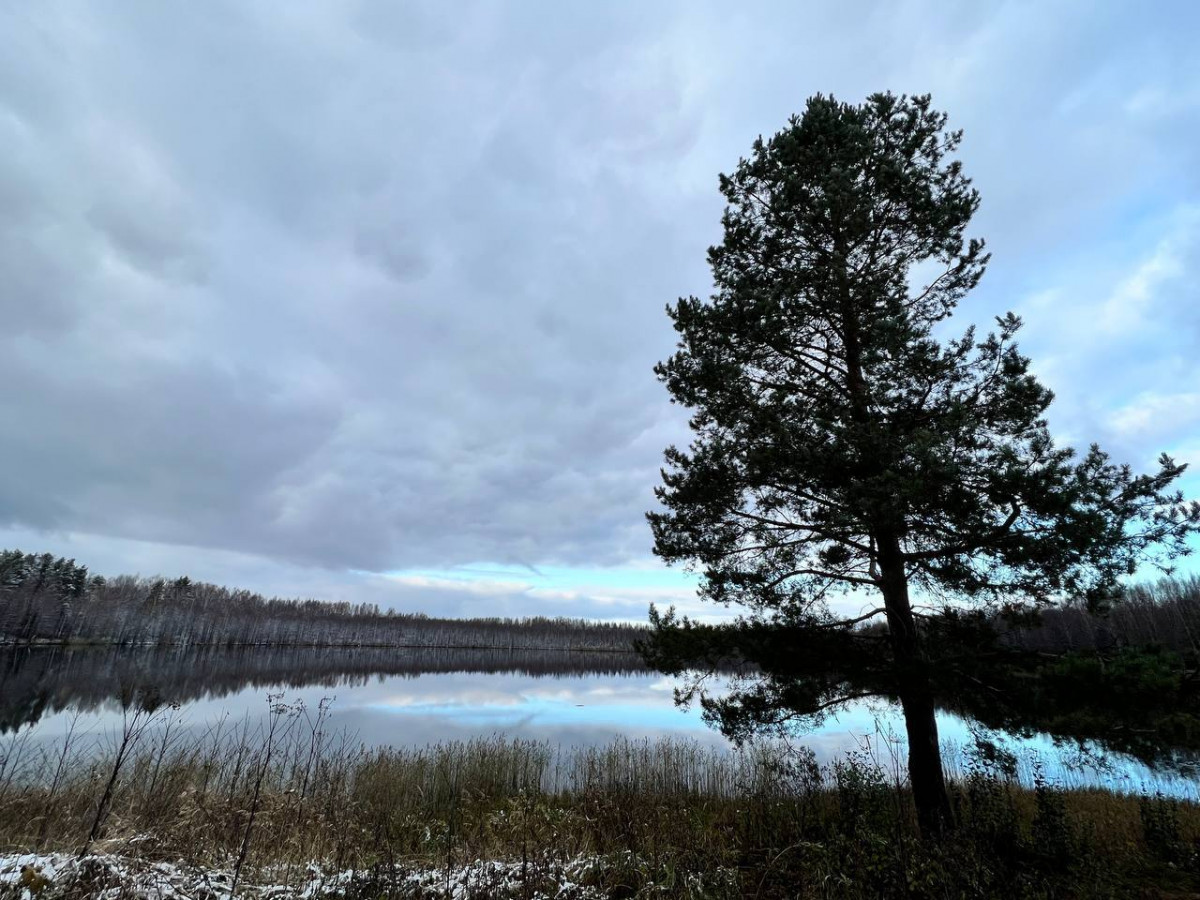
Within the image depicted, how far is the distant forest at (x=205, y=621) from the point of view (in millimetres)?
84375

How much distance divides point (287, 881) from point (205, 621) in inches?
5153

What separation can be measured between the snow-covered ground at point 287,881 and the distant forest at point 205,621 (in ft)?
177

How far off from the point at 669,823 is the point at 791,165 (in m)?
11.7

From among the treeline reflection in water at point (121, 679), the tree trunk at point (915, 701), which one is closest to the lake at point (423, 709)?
the treeline reflection in water at point (121, 679)

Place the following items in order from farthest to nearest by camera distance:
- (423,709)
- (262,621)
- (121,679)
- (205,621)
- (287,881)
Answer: (262,621) < (205,621) < (121,679) < (423,709) < (287,881)

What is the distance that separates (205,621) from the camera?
109 metres

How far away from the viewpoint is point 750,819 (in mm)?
9516

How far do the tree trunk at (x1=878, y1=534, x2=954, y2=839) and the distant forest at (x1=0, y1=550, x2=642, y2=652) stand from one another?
52.3 meters

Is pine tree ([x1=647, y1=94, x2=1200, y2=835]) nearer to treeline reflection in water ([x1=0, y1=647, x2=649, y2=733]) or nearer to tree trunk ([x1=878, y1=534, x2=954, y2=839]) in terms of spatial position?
tree trunk ([x1=878, y1=534, x2=954, y2=839])

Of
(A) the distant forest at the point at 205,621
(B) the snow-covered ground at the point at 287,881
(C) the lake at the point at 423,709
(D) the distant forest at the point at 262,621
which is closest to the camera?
(B) the snow-covered ground at the point at 287,881

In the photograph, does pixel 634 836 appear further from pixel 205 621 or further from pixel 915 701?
pixel 205 621

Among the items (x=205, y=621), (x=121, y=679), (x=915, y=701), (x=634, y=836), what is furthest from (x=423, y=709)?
(x=205, y=621)

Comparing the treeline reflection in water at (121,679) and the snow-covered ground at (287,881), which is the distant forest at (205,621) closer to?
the treeline reflection in water at (121,679)

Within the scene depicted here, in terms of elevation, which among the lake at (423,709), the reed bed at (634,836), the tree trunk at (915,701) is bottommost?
the lake at (423,709)
